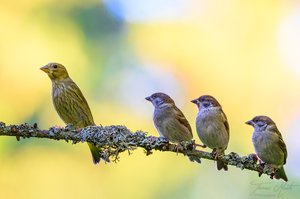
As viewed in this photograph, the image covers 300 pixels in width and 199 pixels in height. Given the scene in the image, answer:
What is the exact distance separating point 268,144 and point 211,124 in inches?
27.2

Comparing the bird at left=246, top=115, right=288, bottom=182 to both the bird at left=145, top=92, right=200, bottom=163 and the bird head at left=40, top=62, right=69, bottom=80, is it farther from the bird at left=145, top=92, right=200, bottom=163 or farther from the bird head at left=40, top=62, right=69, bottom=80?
the bird head at left=40, top=62, right=69, bottom=80

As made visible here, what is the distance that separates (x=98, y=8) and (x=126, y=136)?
7709 mm

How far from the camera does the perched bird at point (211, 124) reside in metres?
6.12

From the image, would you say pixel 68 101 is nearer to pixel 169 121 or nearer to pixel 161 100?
pixel 161 100

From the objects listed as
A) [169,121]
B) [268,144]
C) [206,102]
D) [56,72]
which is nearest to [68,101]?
[56,72]

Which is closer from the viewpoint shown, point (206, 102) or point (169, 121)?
point (206, 102)

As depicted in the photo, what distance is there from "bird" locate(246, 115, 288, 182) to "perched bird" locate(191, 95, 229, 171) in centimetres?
30

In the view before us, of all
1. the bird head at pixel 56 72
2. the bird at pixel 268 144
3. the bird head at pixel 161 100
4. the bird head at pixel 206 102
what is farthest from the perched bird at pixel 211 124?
the bird head at pixel 56 72

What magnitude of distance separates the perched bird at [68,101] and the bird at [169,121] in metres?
0.72

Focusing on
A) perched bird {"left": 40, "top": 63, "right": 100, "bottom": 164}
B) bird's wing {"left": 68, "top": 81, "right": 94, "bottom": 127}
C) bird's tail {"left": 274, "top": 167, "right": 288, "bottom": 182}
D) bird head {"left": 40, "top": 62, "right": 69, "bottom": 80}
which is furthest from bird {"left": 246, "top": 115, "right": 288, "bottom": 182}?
bird head {"left": 40, "top": 62, "right": 69, "bottom": 80}

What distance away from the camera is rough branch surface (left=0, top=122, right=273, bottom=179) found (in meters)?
4.61

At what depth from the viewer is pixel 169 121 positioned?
681 cm

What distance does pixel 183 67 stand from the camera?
10.9 m

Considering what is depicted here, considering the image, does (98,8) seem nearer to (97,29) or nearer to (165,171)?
(97,29)
